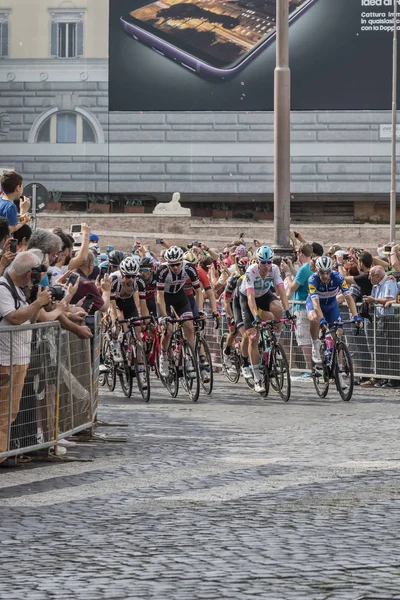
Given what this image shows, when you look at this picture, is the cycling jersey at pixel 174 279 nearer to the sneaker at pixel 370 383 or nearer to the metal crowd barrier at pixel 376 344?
the metal crowd barrier at pixel 376 344

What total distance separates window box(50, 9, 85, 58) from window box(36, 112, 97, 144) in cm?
326

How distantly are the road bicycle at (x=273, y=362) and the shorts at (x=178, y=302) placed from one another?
985mm

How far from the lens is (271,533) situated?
8.16 m

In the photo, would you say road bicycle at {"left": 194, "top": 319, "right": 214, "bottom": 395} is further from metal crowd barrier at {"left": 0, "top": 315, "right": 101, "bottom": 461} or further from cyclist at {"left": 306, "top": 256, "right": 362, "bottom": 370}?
metal crowd barrier at {"left": 0, "top": 315, "right": 101, "bottom": 461}

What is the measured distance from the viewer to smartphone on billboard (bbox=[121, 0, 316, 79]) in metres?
78.0

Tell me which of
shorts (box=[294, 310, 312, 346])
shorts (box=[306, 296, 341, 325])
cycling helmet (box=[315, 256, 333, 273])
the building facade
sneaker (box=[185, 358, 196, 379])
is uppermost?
the building facade

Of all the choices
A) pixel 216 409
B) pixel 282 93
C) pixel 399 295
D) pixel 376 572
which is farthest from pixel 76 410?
pixel 282 93

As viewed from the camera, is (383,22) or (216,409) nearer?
(216,409)

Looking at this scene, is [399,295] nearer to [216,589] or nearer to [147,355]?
[147,355]

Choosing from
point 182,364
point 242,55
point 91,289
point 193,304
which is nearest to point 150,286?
point 193,304

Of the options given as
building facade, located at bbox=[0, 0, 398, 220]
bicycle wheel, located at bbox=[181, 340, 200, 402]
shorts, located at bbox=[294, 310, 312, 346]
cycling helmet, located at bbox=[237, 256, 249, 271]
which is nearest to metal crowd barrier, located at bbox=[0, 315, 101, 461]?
bicycle wheel, located at bbox=[181, 340, 200, 402]

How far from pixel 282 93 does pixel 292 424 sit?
9.60m

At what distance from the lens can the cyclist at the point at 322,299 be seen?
57.6 feet

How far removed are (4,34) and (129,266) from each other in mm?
64030
